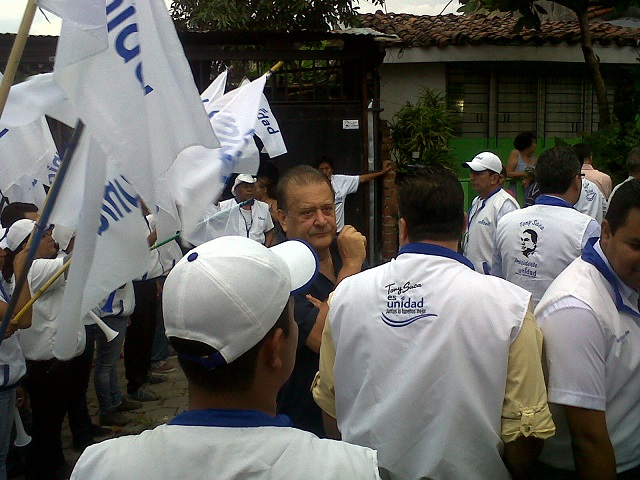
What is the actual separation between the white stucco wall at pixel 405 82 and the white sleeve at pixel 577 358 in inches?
441

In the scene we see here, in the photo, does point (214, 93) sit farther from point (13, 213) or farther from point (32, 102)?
point (32, 102)

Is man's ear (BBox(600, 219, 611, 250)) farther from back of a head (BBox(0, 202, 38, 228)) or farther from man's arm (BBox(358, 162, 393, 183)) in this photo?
man's arm (BBox(358, 162, 393, 183))

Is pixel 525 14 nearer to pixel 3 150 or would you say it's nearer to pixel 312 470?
pixel 3 150

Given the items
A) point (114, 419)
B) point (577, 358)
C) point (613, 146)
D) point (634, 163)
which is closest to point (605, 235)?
point (577, 358)

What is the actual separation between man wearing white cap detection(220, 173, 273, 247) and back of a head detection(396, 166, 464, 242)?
5.23m

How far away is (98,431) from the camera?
571 cm

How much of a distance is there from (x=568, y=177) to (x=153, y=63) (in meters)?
3.01

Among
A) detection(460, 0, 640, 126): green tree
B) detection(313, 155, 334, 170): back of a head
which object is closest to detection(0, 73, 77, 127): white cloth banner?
detection(313, 155, 334, 170): back of a head

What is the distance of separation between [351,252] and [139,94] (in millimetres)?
1328

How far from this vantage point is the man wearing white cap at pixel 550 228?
440cm

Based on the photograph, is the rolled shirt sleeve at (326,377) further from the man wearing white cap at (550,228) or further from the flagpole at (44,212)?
the man wearing white cap at (550,228)

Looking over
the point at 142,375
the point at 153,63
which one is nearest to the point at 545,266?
the point at 153,63

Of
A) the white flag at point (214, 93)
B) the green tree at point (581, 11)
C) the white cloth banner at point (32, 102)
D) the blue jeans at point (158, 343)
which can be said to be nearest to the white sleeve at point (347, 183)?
the blue jeans at point (158, 343)

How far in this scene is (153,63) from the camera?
2.17 meters
